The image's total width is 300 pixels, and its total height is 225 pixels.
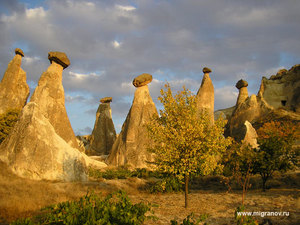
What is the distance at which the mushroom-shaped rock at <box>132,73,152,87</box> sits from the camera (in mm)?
22858

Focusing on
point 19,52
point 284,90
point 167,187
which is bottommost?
point 167,187

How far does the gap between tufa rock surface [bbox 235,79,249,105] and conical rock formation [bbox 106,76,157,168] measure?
15.3 meters

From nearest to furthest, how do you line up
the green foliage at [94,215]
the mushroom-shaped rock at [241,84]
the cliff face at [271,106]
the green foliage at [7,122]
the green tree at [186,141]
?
the green foliage at [94,215], the green tree at [186,141], the green foliage at [7,122], the cliff face at [271,106], the mushroom-shaped rock at [241,84]

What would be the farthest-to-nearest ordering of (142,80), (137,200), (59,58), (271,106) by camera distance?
(271,106) < (142,80) < (59,58) < (137,200)

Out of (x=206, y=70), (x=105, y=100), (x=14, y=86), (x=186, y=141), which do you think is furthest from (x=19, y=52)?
(x=186, y=141)

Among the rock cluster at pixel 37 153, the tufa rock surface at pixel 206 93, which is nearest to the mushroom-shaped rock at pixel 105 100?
the tufa rock surface at pixel 206 93

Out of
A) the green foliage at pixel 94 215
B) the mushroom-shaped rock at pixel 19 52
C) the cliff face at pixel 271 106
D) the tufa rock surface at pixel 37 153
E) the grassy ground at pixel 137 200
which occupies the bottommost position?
the grassy ground at pixel 137 200

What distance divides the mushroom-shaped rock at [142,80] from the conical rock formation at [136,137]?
38 centimetres

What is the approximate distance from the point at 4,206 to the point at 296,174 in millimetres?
14392

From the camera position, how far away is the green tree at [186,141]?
7.73m

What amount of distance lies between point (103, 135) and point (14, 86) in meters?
11.5

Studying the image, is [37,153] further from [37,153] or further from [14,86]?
[14,86]

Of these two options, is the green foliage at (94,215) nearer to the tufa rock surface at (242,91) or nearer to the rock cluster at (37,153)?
the rock cluster at (37,153)

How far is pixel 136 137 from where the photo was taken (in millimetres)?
20922
